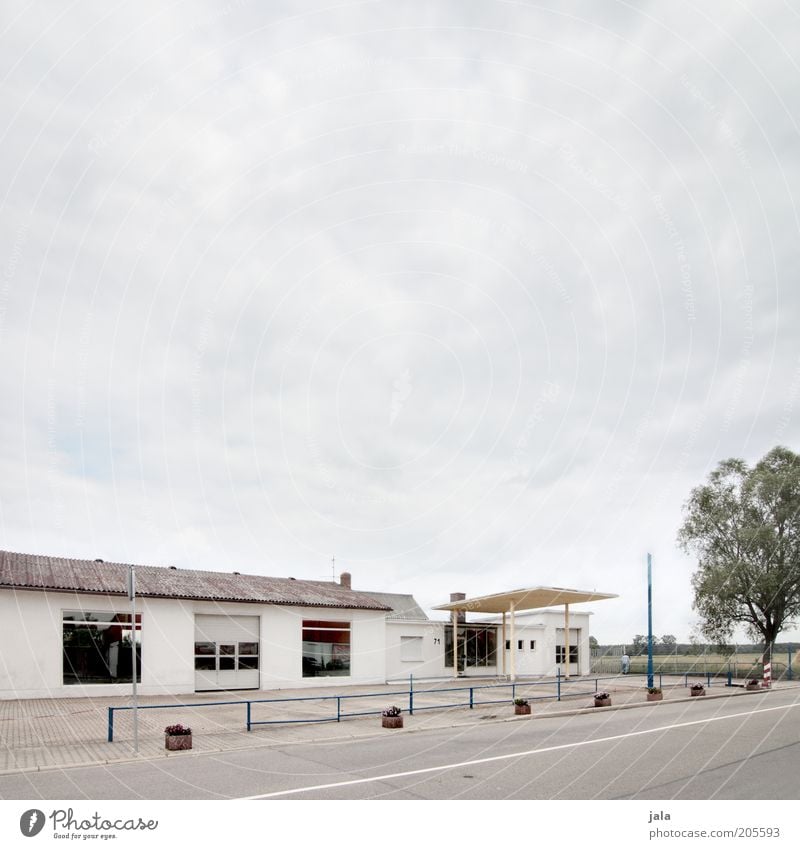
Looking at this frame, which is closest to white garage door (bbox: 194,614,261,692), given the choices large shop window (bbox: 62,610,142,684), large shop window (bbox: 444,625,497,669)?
large shop window (bbox: 62,610,142,684)

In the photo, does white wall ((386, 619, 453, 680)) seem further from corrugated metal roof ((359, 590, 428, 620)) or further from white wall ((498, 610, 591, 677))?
corrugated metal roof ((359, 590, 428, 620))

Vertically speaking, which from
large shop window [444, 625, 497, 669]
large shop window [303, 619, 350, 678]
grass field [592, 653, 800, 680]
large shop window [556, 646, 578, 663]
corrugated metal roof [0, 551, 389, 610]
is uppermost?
corrugated metal roof [0, 551, 389, 610]

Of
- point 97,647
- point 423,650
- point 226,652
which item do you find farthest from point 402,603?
point 97,647

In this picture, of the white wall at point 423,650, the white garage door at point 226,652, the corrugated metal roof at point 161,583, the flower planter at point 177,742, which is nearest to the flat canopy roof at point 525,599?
the white wall at point 423,650

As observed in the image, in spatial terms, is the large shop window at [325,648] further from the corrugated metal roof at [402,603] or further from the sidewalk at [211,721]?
the corrugated metal roof at [402,603]

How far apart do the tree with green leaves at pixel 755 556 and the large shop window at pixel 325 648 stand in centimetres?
2465

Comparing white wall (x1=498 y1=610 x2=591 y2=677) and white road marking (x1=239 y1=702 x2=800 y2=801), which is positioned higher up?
white road marking (x1=239 y1=702 x2=800 y2=801)

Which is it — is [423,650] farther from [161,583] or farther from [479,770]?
[479,770]

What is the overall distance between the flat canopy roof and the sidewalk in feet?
18.8

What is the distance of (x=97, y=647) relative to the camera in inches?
1046

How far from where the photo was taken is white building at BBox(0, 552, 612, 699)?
991 inches

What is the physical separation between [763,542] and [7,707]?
41.2 metres

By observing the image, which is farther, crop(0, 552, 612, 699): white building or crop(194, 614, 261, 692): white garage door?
crop(194, 614, 261, 692): white garage door

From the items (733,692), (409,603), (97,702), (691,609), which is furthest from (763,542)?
(97,702)
